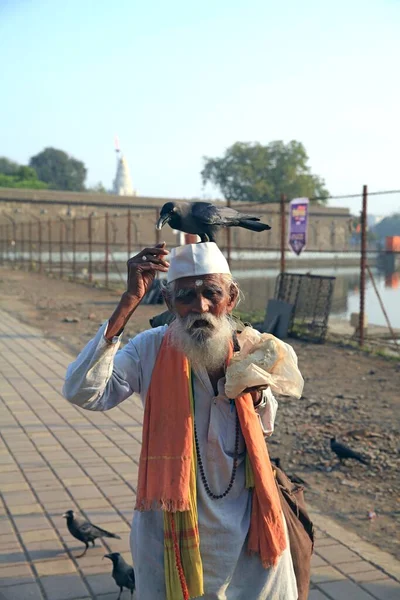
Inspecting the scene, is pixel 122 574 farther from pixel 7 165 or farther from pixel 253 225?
pixel 7 165

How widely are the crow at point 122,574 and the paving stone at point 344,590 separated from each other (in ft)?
3.14

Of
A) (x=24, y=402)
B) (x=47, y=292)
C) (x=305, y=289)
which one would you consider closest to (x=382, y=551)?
(x=24, y=402)

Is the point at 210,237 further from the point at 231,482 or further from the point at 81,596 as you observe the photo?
the point at 81,596

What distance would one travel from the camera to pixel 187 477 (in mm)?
2324

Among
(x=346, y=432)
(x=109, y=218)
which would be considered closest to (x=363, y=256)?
(x=346, y=432)

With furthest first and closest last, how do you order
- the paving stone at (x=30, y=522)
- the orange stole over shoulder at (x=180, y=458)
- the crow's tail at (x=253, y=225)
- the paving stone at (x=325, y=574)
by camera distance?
1. the paving stone at (x=30, y=522)
2. the paving stone at (x=325, y=574)
3. the crow's tail at (x=253, y=225)
4. the orange stole over shoulder at (x=180, y=458)

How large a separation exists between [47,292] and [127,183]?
9824cm

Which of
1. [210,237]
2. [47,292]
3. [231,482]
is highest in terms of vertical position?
[210,237]

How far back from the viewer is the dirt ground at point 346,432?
195 inches

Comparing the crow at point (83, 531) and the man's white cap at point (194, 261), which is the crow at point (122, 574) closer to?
the crow at point (83, 531)

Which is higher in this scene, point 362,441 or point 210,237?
point 210,237

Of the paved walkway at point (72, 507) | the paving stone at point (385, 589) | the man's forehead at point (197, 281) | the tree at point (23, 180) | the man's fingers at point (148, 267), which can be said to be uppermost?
the tree at point (23, 180)

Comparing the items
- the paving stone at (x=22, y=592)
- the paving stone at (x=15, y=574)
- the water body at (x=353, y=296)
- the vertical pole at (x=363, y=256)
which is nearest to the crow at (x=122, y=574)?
the paving stone at (x=22, y=592)

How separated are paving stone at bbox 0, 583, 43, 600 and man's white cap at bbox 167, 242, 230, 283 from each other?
2.01 m
